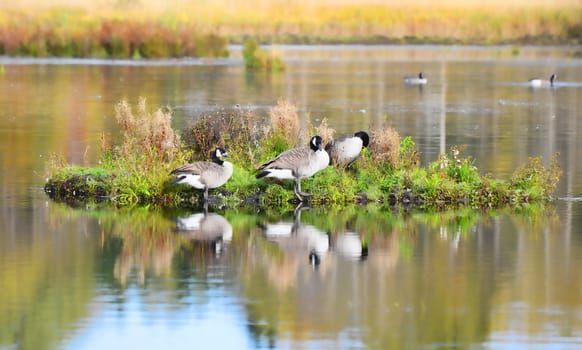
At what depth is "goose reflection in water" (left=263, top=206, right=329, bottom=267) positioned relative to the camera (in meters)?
14.4

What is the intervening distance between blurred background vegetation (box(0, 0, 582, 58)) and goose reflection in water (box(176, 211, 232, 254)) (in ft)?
206

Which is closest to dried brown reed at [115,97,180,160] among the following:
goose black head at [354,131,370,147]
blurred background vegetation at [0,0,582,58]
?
goose black head at [354,131,370,147]

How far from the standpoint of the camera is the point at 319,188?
59.4 feet

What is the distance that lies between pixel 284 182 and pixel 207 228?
235 centimetres

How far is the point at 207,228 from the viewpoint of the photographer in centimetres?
1593

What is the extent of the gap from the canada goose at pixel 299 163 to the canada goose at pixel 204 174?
0.43 metres

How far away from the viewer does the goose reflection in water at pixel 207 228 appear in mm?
15188

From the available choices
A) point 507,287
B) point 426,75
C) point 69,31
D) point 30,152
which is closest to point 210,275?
point 507,287

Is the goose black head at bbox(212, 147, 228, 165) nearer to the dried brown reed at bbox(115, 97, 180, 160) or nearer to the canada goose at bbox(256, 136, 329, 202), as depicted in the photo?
the canada goose at bbox(256, 136, 329, 202)

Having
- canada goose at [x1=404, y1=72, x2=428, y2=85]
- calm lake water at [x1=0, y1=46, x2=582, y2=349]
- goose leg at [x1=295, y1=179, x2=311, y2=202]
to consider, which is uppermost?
canada goose at [x1=404, y1=72, x2=428, y2=85]

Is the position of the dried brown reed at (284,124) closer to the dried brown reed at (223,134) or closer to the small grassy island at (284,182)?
the small grassy island at (284,182)

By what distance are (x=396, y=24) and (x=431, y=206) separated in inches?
3726

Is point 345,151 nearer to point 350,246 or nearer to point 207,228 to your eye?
point 207,228

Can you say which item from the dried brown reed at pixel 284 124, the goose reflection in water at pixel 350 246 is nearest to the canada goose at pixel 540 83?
the dried brown reed at pixel 284 124
